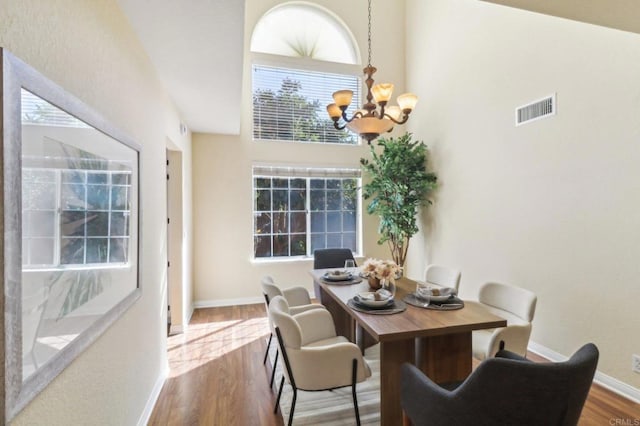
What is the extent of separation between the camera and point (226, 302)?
475 centimetres

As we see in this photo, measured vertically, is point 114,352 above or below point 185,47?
below

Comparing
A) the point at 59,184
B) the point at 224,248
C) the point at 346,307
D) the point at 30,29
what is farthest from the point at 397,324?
the point at 224,248

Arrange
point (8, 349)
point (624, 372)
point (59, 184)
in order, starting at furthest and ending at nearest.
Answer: point (624, 372)
point (59, 184)
point (8, 349)

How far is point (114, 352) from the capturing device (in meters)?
1.65

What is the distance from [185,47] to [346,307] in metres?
2.12

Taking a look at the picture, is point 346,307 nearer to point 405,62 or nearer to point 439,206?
point 439,206

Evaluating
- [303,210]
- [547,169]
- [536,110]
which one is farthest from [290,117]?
[547,169]

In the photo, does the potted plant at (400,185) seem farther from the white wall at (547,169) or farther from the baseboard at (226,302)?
the baseboard at (226,302)

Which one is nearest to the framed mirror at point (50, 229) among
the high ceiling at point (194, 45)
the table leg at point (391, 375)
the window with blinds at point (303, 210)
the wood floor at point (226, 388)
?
the high ceiling at point (194, 45)

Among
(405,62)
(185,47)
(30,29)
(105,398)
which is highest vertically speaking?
(405,62)

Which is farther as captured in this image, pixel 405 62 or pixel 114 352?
pixel 405 62

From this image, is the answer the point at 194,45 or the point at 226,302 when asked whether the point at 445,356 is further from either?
the point at 226,302

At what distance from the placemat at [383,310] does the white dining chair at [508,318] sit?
24.8 inches

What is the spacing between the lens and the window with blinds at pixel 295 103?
497cm
